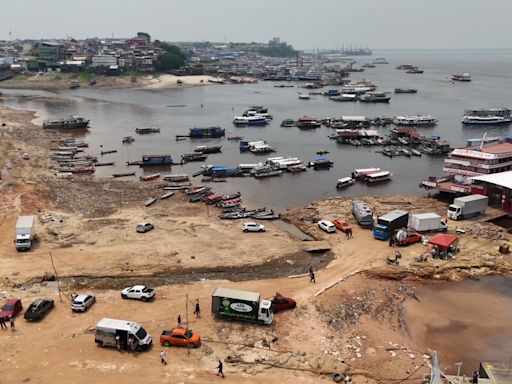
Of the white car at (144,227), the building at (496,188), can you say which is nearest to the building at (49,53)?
the white car at (144,227)

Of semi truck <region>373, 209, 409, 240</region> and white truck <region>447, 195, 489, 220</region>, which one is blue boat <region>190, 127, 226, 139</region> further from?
semi truck <region>373, 209, 409, 240</region>

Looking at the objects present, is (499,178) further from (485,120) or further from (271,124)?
(485,120)

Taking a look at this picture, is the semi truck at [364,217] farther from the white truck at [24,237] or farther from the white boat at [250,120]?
the white boat at [250,120]

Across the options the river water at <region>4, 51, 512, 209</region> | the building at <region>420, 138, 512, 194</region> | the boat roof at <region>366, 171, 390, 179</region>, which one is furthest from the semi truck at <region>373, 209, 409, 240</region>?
the boat roof at <region>366, 171, 390, 179</region>

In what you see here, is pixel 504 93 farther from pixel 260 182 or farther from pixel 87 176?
pixel 87 176

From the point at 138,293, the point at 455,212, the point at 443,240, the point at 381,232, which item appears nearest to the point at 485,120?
the point at 455,212

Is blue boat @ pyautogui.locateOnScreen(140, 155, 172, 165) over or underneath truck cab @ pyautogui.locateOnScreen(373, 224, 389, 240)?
over

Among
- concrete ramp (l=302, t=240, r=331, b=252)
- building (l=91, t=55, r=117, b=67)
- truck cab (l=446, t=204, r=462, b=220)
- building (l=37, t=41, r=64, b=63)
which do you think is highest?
building (l=37, t=41, r=64, b=63)
